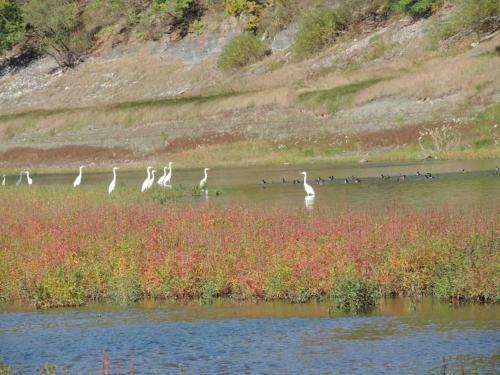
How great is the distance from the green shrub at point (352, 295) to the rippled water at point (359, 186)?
460 inches

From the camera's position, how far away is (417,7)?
9812cm

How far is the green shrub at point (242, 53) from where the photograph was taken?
358ft

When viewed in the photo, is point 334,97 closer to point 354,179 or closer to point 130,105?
point 130,105

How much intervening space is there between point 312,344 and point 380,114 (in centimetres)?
5791

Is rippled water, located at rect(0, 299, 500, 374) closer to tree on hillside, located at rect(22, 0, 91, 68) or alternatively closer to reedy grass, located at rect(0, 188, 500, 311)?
reedy grass, located at rect(0, 188, 500, 311)

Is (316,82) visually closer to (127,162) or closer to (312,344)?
A: (127,162)

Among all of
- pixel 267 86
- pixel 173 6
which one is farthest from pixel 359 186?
pixel 173 6

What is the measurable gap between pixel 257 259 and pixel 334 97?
195 feet

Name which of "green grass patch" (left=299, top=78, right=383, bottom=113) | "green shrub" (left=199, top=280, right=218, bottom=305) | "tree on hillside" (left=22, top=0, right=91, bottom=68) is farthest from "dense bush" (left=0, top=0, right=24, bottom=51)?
"green shrub" (left=199, top=280, right=218, bottom=305)

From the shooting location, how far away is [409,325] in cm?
2042

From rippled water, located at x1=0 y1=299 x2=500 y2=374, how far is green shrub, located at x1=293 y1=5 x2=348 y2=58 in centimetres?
8153

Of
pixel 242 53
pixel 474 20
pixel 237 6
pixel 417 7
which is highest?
pixel 237 6

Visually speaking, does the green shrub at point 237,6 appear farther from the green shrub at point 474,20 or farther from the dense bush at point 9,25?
the green shrub at point 474,20

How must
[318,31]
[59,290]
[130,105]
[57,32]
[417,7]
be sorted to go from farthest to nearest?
[57,32]
[318,31]
[130,105]
[417,7]
[59,290]
